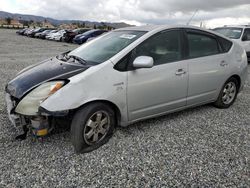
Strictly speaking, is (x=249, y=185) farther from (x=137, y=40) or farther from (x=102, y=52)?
(x=102, y=52)

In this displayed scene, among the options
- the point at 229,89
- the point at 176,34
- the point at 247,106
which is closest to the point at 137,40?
the point at 176,34

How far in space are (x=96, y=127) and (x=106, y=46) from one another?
4.11 feet

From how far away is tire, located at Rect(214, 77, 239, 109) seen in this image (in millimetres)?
3961

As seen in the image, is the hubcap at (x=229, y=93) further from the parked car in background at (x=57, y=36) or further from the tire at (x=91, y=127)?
the parked car in background at (x=57, y=36)

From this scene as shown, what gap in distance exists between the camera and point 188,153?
2.64m

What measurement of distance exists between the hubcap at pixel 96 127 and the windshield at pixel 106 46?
70cm

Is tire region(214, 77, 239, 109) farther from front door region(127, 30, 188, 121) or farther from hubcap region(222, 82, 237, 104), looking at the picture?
A: front door region(127, 30, 188, 121)

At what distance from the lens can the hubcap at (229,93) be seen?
4.02 meters

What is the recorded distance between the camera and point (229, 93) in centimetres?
411

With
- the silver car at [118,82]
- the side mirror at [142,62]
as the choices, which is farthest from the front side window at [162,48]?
the side mirror at [142,62]

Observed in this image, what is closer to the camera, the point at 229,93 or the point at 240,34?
the point at 229,93

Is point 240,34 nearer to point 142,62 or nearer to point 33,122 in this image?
point 142,62

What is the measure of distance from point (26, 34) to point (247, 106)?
32.5 meters

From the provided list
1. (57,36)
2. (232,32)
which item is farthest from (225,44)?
(57,36)
